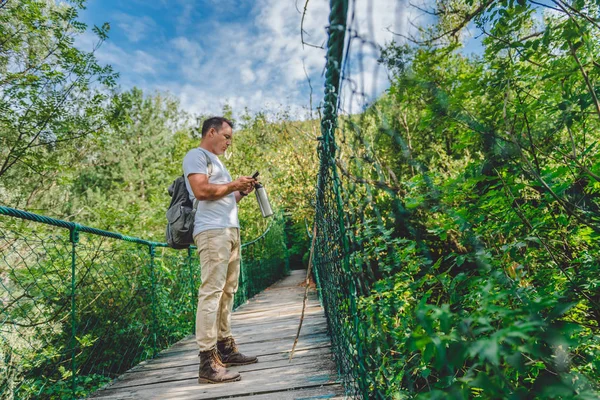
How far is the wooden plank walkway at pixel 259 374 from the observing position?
72.9 inches

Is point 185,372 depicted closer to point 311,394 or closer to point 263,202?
point 311,394

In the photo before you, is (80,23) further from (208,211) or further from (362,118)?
(362,118)

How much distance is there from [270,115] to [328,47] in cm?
1282

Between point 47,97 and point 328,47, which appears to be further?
point 47,97

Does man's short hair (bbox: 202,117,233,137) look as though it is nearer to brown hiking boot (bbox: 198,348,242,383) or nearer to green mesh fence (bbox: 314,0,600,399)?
green mesh fence (bbox: 314,0,600,399)

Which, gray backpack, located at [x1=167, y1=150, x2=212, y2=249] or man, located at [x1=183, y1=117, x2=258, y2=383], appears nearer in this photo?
man, located at [x1=183, y1=117, x2=258, y2=383]

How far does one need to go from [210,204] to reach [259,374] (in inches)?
42.5

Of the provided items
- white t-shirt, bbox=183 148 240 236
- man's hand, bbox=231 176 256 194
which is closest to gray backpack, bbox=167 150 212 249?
white t-shirt, bbox=183 148 240 236

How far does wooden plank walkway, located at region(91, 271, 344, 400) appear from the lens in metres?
1.85

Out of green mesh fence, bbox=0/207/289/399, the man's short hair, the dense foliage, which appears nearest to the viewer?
the dense foliage

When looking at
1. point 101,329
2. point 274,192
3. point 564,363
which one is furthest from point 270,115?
point 564,363

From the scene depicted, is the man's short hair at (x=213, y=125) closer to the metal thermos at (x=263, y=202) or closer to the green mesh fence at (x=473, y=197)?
the metal thermos at (x=263, y=202)

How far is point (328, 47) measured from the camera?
32.4 inches

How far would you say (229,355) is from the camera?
2389mm
